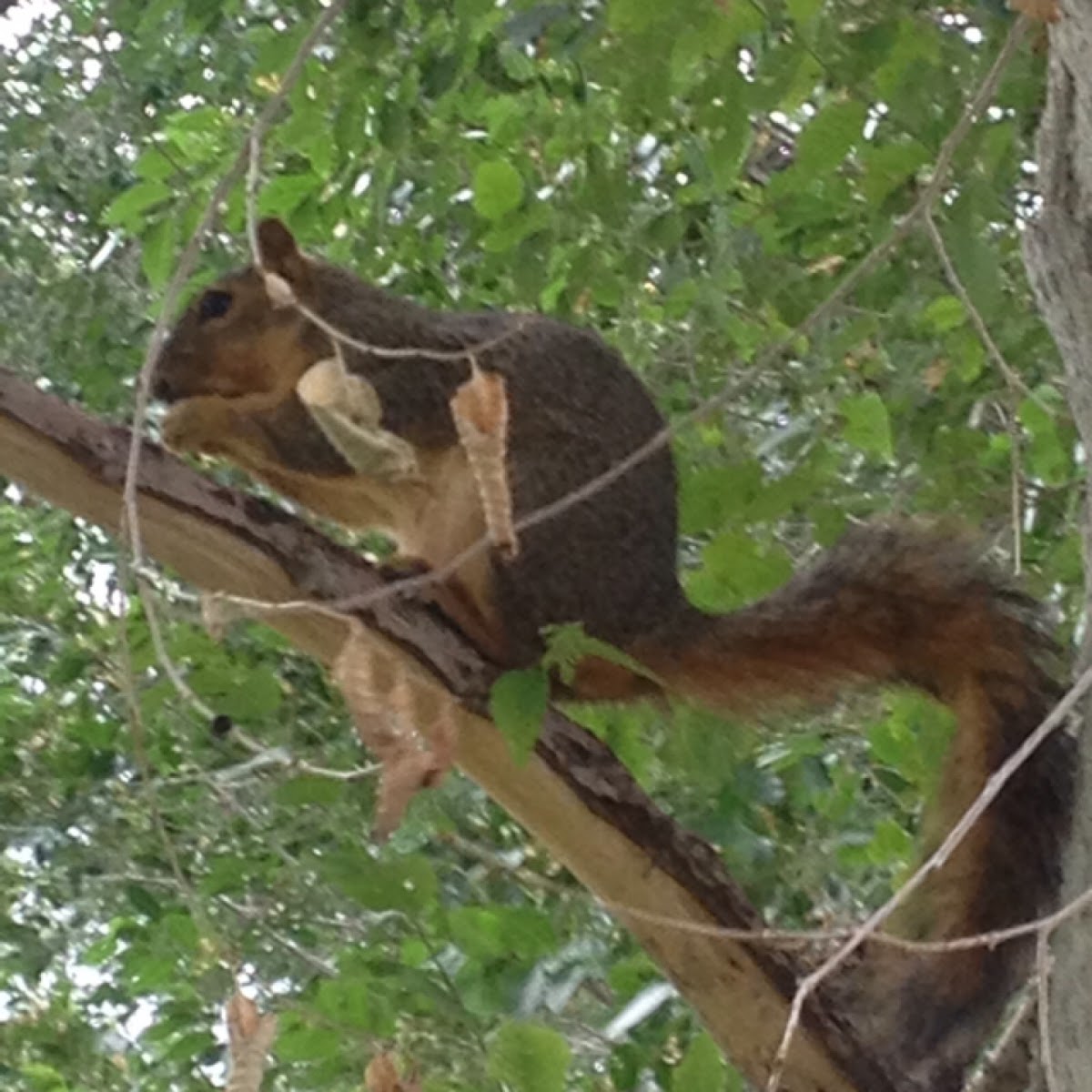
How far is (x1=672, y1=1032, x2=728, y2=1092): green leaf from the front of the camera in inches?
39.6

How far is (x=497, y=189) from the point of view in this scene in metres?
1.39

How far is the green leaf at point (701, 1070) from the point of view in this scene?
1007mm

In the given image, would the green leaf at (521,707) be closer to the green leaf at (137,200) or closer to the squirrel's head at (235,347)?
the green leaf at (137,200)

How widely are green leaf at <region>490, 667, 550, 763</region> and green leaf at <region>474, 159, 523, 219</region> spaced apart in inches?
18.8

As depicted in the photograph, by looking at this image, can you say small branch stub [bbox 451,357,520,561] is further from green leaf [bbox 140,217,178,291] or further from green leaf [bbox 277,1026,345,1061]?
green leaf [bbox 140,217,178,291]

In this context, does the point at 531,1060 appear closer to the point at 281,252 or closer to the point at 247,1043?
A: the point at 247,1043

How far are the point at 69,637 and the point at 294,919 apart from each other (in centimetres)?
35

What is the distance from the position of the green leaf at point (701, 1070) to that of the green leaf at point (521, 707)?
19cm

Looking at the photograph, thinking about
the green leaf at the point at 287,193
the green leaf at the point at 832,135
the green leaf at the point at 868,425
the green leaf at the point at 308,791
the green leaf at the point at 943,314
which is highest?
the green leaf at the point at 287,193

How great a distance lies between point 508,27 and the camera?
132 cm

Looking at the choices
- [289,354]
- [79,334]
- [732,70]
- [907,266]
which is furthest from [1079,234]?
[79,334]

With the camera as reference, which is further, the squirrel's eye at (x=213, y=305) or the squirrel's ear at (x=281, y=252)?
the squirrel's eye at (x=213, y=305)

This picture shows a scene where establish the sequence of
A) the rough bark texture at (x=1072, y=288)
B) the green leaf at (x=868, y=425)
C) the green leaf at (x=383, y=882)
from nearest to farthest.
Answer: the rough bark texture at (x=1072, y=288) < the green leaf at (x=383, y=882) < the green leaf at (x=868, y=425)

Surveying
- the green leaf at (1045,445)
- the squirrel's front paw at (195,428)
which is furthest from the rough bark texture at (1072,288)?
the squirrel's front paw at (195,428)
